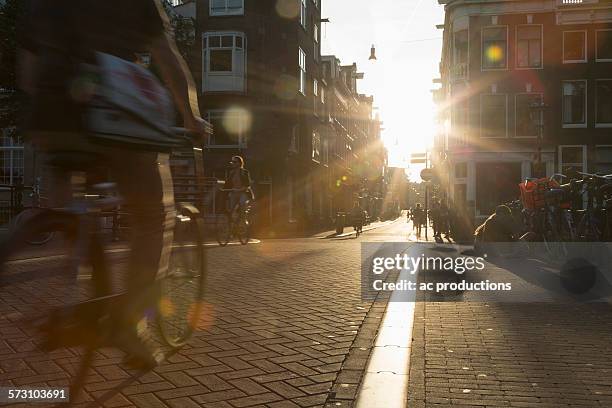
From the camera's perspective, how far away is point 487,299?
563cm

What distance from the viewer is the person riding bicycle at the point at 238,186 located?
472 inches

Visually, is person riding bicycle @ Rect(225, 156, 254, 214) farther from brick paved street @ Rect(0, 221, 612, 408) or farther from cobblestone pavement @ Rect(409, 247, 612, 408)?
cobblestone pavement @ Rect(409, 247, 612, 408)

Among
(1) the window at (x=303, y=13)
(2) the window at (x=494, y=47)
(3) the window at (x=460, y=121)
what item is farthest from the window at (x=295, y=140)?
(2) the window at (x=494, y=47)

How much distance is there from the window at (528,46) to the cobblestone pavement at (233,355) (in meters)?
26.1

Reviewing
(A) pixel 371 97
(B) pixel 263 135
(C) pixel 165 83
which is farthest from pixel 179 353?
(A) pixel 371 97

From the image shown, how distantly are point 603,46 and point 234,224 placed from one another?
2303cm

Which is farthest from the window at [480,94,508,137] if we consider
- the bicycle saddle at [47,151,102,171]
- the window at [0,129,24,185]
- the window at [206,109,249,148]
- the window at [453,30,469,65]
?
the bicycle saddle at [47,151,102,171]

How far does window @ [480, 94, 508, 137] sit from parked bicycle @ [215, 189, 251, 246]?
62.2ft

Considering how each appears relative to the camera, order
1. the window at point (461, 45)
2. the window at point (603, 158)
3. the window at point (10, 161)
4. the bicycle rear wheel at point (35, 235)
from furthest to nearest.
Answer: the window at point (461, 45) → the window at point (10, 161) → the window at point (603, 158) → the bicycle rear wheel at point (35, 235)

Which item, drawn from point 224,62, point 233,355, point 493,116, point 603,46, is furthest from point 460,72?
point 233,355

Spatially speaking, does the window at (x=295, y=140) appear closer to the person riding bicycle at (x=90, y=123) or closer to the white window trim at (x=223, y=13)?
the white window trim at (x=223, y=13)

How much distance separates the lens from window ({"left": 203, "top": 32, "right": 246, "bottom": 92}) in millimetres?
29047

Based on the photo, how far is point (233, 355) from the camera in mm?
3436

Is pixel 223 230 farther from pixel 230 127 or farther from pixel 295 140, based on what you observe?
pixel 295 140
